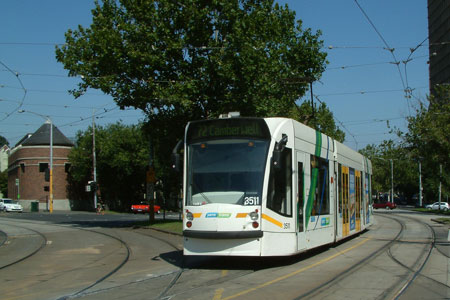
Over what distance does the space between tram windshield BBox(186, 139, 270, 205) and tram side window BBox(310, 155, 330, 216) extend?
9.14ft

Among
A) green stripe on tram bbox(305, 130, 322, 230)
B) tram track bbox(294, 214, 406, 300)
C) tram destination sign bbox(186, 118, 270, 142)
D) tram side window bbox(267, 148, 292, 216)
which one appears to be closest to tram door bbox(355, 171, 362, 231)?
tram track bbox(294, 214, 406, 300)

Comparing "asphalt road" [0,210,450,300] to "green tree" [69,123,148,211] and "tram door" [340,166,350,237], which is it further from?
"green tree" [69,123,148,211]

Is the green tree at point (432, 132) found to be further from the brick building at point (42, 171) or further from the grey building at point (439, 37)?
the grey building at point (439, 37)

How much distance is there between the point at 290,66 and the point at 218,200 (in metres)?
16.8

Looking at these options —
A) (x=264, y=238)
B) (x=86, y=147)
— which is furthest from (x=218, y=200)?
(x=86, y=147)

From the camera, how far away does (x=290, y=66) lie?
26750 mm

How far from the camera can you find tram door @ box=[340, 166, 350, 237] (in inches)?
656

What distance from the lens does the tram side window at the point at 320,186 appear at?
44.9ft

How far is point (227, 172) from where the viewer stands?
11.3 metres

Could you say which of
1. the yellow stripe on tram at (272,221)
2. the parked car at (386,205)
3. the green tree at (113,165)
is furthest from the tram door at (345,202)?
the parked car at (386,205)

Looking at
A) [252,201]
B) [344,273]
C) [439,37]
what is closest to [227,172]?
[252,201]

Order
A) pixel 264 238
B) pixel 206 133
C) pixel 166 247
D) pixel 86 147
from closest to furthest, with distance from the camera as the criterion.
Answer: pixel 264 238
pixel 206 133
pixel 166 247
pixel 86 147

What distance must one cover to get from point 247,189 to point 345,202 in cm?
696

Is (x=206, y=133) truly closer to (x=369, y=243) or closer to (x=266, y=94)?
(x=369, y=243)
